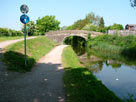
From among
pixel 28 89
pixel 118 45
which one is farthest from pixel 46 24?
pixel 28 89

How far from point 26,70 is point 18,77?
1.21 meters

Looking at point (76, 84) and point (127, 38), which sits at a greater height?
point (127, 38)

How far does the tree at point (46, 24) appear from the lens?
169ft

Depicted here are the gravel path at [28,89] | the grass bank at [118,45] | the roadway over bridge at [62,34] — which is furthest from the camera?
the roadway over bridge at [62,34]

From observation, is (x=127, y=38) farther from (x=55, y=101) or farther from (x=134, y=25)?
(x=134, y=25)

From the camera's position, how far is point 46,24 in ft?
171

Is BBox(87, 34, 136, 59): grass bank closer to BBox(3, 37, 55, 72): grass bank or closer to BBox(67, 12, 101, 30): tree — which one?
BBox(3, 37, 55, 72): grass bank

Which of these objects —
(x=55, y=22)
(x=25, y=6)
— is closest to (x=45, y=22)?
(x=55, y=22)

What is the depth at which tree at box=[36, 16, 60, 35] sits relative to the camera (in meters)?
51.5

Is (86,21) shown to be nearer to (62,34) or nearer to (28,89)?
(62,34)

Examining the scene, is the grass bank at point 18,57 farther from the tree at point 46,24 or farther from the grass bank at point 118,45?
the tree at point 46,24

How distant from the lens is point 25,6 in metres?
7.14

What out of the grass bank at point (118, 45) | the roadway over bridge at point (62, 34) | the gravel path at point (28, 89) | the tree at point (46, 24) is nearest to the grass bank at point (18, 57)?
the gravel path at point (28, 89)

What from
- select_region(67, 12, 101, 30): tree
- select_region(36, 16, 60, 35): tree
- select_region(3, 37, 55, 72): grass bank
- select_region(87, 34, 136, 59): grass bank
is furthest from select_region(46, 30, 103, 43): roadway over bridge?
select_region(67, 12, 101, 30): tree
